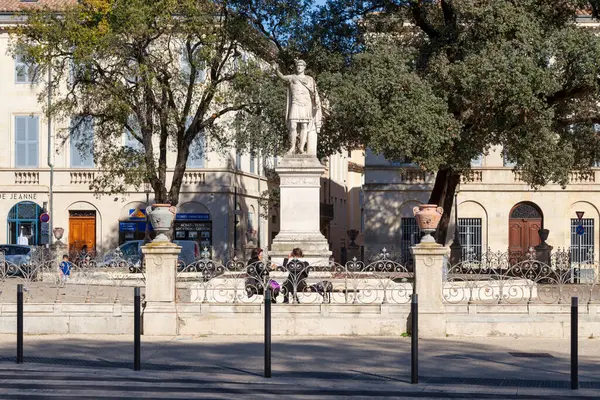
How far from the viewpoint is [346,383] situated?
45.5 feet

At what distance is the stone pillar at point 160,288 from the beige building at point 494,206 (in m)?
32.8

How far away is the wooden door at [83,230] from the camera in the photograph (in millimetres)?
53219

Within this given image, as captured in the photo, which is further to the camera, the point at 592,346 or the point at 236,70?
the point at 236,70

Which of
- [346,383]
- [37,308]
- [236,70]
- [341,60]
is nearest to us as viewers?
[346,383]

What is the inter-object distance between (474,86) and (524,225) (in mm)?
22549

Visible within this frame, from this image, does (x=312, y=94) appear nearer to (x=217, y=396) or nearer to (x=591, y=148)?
(x=591, y=148)

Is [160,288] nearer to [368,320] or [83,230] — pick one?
[368,320]

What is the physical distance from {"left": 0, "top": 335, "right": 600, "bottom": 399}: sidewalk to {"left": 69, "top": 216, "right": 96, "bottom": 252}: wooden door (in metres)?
34.6

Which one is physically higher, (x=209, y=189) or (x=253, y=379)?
(x=209, y=189)

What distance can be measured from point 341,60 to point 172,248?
16072mm

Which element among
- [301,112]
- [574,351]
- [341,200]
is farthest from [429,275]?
[341,200]

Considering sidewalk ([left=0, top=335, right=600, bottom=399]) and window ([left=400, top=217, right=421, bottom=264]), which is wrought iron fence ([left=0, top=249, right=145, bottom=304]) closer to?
sidewalk ([left=0, top=335, right=600, bottom=399])

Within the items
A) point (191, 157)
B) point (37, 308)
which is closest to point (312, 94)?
point (37, 308)

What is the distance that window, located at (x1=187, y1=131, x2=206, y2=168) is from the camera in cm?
4959
